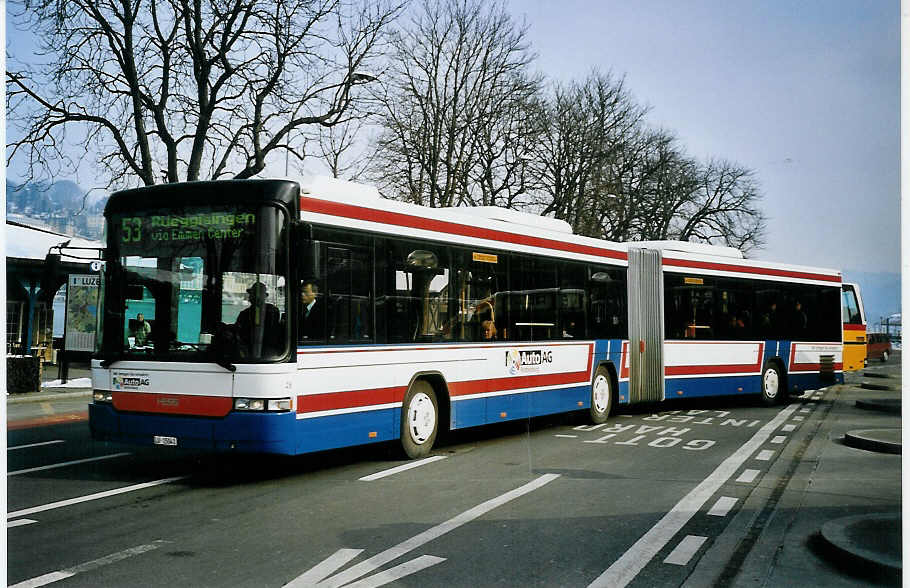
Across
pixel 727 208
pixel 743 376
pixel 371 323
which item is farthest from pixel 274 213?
pixel 727 208

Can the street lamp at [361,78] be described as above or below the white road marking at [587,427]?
above

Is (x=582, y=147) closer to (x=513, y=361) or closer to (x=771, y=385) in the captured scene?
(x=771, y=385)

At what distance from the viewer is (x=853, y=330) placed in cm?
2580

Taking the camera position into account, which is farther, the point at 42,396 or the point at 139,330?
the point at 42,396

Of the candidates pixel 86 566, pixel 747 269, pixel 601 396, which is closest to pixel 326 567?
pixel 86 566

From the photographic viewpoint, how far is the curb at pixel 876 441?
11.4 metres

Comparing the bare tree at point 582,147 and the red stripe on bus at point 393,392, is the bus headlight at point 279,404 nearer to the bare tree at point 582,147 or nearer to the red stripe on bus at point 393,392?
the red stripe on bus at point 393,392

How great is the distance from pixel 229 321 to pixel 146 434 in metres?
1.46

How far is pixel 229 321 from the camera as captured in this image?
8.41m

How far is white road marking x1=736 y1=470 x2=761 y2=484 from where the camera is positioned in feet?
30.1

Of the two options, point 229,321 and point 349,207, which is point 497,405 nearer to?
point 349,207

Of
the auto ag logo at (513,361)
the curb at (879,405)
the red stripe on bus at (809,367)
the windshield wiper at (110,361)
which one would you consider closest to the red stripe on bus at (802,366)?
the red stripe on bus at (809,367)

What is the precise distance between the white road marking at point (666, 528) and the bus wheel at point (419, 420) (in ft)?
10.4

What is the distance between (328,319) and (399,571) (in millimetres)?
3751
